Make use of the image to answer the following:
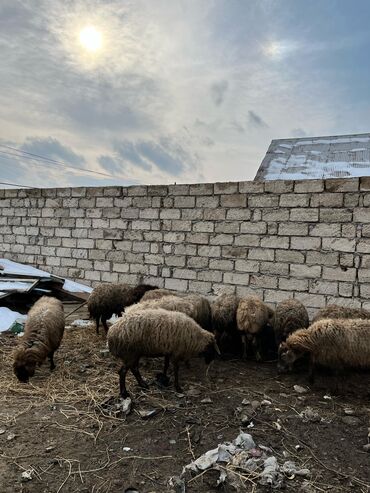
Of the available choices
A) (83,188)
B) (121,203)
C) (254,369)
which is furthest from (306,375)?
(83,188)

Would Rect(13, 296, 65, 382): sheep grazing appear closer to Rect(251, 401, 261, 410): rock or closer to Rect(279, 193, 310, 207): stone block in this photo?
Rect(251, 401, 261, 410): rock

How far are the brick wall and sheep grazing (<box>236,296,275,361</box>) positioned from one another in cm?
105

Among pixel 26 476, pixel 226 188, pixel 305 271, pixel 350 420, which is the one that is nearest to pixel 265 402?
pixel 350 420

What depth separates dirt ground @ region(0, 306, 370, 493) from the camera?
3225 millimetres

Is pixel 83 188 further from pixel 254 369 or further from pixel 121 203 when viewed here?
pixel 254 369

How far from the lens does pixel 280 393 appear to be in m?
5.02

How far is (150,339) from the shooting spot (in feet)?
15.4

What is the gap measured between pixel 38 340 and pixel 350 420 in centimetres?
386

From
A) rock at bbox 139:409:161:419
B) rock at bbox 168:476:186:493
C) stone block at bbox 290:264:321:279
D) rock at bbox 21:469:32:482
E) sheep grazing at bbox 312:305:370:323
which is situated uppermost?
stone block at bbox 290:264:321:279

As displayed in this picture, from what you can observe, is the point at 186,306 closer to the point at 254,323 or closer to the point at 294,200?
the point at 254,323

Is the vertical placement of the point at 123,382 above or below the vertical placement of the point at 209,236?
below

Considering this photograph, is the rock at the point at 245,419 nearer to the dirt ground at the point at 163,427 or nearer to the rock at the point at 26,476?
the dirt ground at the point at 163,427

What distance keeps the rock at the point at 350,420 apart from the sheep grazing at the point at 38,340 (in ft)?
12.0

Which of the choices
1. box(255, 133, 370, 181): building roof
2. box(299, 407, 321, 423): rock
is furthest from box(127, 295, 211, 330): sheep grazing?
box(255, 133, 370, 181): building roof
